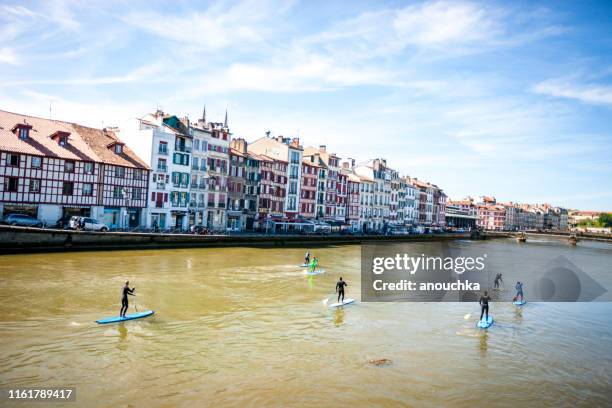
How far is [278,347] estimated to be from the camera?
19.0 m

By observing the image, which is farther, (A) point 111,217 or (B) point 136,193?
(B) point 136,193

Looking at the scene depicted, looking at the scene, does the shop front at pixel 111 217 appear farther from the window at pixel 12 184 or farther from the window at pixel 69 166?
the window at pixel 12 184

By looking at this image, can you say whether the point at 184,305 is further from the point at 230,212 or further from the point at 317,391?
the point at 230,212

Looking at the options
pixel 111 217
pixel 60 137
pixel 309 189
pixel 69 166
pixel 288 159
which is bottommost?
pixel 111 217

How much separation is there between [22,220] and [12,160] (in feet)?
20.8

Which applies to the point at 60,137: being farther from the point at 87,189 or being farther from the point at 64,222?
the point at 64,222

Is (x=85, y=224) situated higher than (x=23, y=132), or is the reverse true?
(x=23, y=132)

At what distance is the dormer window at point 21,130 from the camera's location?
1857 inches

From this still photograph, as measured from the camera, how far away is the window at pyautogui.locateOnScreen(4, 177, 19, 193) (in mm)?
44594

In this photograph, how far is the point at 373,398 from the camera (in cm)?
1478

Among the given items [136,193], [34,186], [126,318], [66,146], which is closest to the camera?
[126,318]

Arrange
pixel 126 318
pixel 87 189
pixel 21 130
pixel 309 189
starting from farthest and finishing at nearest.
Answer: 1. pixel 309 189
2. pixel 87 189
3. pixel 21 130
4. pixel 126 318

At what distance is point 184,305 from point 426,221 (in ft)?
394

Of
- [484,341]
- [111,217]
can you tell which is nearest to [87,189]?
[111,217]
